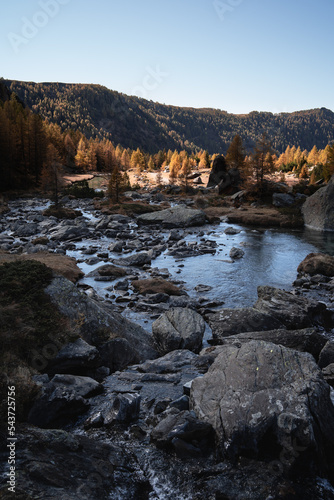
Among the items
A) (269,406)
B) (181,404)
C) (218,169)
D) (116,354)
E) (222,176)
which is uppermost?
(218,169)

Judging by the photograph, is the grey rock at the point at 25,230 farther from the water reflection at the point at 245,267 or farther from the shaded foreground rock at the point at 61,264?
the water reflection at the point at 245,267

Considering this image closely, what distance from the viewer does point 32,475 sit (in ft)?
12.5

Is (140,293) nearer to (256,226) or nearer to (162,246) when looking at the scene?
(162,246)

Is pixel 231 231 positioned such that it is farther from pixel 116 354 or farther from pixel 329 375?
pixel 329 375

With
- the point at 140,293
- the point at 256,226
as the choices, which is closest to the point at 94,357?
the point at 140,293

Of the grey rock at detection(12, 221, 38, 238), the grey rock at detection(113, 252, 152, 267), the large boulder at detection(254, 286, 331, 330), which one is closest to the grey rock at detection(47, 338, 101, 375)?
the large boulder at detection(254, 286, 331, 330)

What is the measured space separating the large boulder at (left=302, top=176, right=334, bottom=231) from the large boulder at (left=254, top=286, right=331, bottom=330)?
2612 cm

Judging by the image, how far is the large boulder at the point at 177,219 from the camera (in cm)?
3841

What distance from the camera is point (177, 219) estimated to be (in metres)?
38.9

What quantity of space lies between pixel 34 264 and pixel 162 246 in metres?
17.4

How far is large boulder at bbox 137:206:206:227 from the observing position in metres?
38.4

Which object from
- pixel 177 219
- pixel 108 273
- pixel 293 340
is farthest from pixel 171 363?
pixel 177 219

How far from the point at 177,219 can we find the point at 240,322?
27985 millimetres

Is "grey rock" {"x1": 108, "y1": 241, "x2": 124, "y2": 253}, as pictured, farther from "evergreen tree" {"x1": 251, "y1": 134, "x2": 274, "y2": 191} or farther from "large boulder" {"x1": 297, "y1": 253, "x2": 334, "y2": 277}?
"evergreen tree" {"x1": 251, "y1": 134, "x2": 274, "y2": 191}
